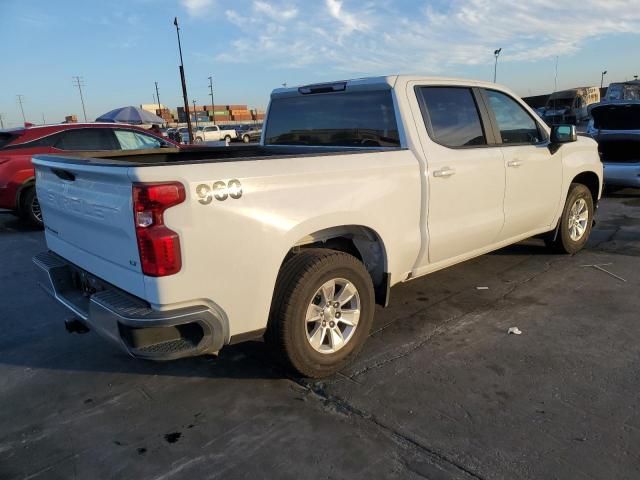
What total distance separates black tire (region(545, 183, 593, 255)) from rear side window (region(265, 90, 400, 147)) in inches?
106

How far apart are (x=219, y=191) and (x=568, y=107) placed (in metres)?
35.8

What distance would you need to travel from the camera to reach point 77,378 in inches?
138

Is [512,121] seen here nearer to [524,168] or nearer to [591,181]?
[524,168]

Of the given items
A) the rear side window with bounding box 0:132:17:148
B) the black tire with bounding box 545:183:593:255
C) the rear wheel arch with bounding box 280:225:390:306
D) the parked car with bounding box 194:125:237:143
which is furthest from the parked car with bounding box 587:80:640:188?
the parked car with bounding box 194:125:237:143

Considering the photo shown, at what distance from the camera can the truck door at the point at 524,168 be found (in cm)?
459

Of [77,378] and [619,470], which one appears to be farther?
[77,378]

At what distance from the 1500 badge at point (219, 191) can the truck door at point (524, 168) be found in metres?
2.74

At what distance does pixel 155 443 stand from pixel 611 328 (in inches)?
131

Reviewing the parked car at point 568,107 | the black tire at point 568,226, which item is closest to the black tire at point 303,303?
the black tire at point 568,226

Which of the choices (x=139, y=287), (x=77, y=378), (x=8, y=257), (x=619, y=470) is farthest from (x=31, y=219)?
(x=619, y=470)

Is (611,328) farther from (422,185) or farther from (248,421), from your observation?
(248,421)

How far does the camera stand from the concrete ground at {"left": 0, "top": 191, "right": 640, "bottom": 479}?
2.54 m

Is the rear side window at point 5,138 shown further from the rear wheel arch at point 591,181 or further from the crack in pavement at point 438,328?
the rear wheel arch at point 591,181

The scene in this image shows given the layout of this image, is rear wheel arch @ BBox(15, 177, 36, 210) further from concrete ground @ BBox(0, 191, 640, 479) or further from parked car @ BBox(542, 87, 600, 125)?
parked car @ BBox(542, 87, 600, 125)
